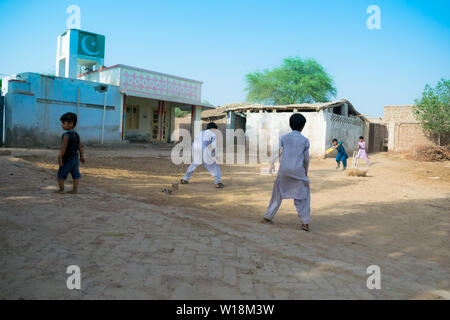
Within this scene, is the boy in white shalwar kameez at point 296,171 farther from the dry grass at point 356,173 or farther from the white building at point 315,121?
the white building at point 315,121

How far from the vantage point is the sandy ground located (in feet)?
7.49

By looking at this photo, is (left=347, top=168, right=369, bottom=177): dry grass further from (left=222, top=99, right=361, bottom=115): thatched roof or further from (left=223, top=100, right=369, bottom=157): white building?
(left=222, top=99, right=361, bottom=115): thatched roof

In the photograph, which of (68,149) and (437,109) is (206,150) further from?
(437,109)

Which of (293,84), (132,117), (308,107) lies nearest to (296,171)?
(308,107)

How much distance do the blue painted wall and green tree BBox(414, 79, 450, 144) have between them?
17141 mm

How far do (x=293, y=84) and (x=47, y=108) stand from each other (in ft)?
75.8

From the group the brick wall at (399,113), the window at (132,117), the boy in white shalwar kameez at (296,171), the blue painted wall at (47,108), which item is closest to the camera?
the boy in white shalwar kameez at (296,171)

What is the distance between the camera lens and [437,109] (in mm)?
17688

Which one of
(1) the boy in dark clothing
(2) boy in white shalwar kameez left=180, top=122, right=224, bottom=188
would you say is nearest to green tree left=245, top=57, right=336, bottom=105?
(2) boy in white shalwar kameez left=180, top=122, right=224, bottom=188

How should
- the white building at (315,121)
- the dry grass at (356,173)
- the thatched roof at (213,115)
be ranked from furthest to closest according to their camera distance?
the thatched roof at (213,115)
the white building at (315,121)
the dry grass at (356,173)

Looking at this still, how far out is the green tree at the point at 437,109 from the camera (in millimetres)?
17500

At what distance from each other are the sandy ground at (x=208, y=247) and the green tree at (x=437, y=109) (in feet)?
46.8

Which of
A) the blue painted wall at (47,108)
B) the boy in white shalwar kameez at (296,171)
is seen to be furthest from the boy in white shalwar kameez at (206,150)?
the blue painted wall at (47,108)
